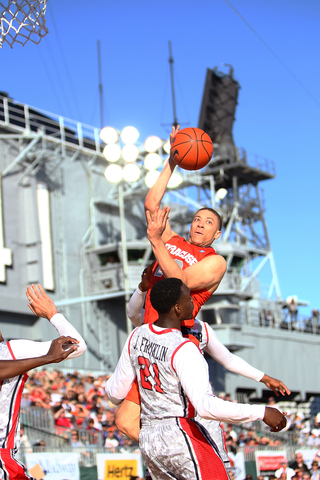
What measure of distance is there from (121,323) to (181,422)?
26935 mm

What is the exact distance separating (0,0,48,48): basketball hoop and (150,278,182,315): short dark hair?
14.3 feet

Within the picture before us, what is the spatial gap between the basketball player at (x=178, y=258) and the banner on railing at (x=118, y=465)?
25.4 ft

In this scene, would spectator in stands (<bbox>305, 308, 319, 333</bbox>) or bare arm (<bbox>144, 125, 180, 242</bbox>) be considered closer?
bare arm (<bbox>144, 125, 180, 242</bbox>)

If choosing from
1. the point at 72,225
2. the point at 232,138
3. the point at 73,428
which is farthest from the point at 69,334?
the point at 232,138

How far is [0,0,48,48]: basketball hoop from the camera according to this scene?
25.2ft

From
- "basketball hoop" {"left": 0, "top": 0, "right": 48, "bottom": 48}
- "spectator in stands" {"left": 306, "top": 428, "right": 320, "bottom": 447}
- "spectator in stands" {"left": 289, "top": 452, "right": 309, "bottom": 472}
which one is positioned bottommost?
"spectator in stands" {"left": 306, "top": 428, "right": 320, "bottom": 447}

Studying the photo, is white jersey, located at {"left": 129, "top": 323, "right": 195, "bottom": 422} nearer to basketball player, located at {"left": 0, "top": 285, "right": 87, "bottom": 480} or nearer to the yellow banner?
basketball player, located at {"left": 0, "top": 285, "right": 87, "bottom": 480}

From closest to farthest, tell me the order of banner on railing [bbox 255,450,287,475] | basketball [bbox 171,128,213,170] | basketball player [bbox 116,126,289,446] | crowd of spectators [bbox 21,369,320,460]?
basketball player [bbox 116,126,289,446], basketball [bbox 171,128,213,170], crowd of spectators [bbox 21,369,320,460], banner on railing [bbox 255,450,287,475]

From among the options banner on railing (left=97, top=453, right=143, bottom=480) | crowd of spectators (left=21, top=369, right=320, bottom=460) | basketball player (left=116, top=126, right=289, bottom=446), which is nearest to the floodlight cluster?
crowd of spectators (left=21, top=369, right=320, bottom=460)

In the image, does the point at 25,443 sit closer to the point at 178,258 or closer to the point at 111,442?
the point at 111,442

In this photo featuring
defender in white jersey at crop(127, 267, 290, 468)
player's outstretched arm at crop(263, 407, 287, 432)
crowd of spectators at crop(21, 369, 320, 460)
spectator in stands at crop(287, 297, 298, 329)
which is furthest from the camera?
spectator in stands at crop(287, 297, 298, 329)

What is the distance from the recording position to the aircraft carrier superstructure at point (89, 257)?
26.9m

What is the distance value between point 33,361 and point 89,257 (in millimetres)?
25934

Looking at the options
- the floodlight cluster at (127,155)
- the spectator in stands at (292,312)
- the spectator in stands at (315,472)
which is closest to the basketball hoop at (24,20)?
the spectator in stands at (315,472)
